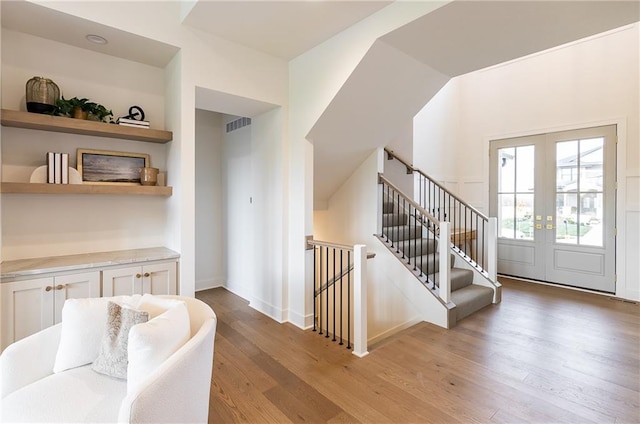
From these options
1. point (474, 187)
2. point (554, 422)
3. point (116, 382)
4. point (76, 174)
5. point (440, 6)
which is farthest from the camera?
point (474, 187)

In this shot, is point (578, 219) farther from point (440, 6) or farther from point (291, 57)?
point (291, 57)

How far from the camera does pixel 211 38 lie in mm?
3006

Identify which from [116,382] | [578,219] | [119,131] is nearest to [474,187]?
[578,219]

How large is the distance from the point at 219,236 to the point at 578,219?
5.49m

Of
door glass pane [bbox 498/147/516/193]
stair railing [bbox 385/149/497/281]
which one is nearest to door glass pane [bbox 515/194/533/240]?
door glass pane [bbox 498/147/516/193]

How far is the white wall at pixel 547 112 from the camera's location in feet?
14.1

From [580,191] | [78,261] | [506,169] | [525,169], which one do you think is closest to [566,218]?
[580,191]

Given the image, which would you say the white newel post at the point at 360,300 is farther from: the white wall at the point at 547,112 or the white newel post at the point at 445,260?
the white wall at the point at 547,112

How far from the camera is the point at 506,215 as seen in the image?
5.59m

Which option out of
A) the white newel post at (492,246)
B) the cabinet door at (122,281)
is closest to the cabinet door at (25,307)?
the cabinet door at (122,281)

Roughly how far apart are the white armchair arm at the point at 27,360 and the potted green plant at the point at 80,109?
1.82 m

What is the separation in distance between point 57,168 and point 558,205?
20.8ft

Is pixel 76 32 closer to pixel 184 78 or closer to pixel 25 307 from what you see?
pixel 184 78

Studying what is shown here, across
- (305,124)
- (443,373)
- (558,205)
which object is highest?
(305,124)
